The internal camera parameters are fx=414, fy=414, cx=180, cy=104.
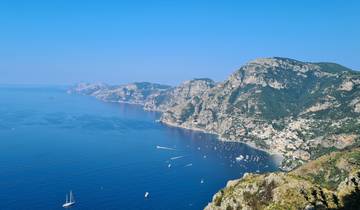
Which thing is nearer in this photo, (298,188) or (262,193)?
(298,188)

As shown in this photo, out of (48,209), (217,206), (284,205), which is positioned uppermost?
(284,205)

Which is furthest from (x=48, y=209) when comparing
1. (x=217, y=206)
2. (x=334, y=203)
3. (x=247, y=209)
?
(x=334, y=203)

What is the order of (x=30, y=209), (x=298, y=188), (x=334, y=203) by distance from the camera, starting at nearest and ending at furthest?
(x=334, y=203) < (x=298, y=188) < (x=30, y=209)

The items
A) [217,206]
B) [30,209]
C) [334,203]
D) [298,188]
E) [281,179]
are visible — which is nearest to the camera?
[334,203]

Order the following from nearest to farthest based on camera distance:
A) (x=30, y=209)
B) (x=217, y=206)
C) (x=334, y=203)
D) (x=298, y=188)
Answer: (x=334, y=203) → (x=298, y=188) → (x=217, y=206) → (x=30, y=209)

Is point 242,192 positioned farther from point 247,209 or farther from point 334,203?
point 334,203

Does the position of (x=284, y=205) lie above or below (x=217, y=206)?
above

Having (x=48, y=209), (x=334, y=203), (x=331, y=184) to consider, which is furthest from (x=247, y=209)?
(x=48, y=209)

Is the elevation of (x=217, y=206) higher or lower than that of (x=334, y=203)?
lower

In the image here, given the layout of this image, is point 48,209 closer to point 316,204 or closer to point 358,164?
point 316,204
